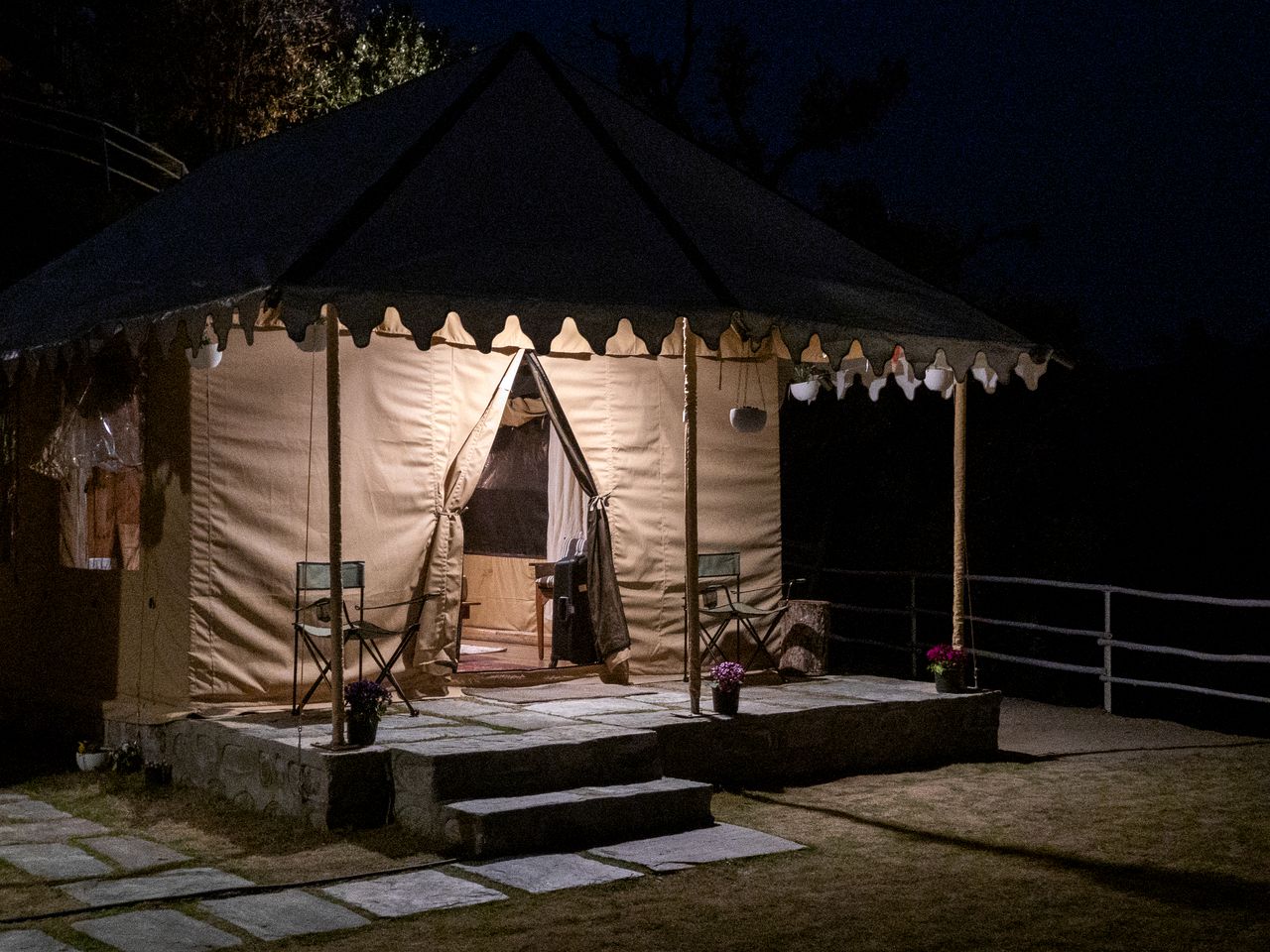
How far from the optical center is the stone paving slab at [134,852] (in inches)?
229

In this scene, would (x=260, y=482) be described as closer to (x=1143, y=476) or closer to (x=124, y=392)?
(x=124, y=392)

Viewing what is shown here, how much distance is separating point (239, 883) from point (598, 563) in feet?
12.5

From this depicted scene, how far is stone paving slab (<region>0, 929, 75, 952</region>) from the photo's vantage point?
15.0 feet

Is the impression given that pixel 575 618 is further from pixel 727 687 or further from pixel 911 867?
pixel 911 867

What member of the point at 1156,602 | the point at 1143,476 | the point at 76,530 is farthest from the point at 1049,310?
the point at 76,530

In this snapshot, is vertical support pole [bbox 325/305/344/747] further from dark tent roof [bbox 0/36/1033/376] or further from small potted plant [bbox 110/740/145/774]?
small potted plant [bbox 110/740/145/774]

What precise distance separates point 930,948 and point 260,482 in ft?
15.1

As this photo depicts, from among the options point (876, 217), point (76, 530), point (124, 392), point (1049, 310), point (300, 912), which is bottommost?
point (300, 912)

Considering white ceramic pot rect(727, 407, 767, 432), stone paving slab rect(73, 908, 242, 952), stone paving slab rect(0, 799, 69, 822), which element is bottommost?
stone paving slab rect(73, 908, 242, 952)

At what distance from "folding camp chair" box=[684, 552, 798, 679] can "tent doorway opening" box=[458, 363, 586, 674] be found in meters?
1.25

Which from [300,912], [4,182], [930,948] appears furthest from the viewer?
[4,182]

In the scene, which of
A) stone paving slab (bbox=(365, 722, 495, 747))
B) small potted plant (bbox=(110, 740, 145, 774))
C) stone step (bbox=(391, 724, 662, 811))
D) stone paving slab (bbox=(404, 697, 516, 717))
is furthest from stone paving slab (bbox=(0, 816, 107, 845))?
stone paving slab (bbox=(404, 697, 516, 717))

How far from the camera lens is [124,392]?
8242 millimetres

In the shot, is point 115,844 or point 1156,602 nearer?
point 115,844
